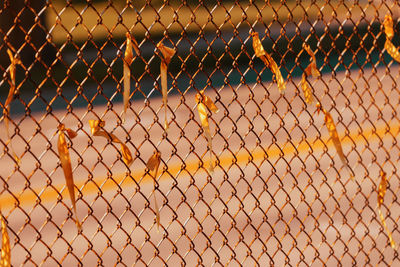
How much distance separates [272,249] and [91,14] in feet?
55.5

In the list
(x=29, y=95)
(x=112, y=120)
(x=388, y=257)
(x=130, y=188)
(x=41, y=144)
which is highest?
(x=29, y=95)

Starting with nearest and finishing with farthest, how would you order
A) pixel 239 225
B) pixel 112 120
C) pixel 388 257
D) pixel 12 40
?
1. pixel 388 257
2. pixel 239 225
3. pixel 112 120
4. pixel 12 40

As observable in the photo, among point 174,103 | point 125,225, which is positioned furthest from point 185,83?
point 125,225

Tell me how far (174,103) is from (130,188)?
3.63m

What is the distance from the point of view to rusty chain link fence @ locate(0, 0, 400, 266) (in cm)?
354

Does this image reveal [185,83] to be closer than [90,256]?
No

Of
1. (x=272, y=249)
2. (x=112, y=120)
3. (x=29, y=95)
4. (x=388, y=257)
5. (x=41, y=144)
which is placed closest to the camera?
(x=388, y=257)

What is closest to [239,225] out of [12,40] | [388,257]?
[388,257]

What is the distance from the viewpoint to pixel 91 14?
21.9 metres

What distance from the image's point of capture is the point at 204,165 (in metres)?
8.17

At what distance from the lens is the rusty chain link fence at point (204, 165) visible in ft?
11.6

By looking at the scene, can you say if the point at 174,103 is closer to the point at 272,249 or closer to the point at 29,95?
the point at 29,95

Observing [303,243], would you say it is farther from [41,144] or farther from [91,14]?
[91,14]

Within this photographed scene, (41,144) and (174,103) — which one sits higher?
(174,103)
